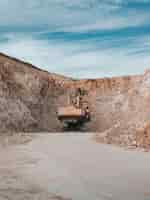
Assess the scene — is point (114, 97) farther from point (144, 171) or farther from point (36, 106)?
point (144, 171)

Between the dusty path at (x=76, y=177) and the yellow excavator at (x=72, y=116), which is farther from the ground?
the yellow excavator at (x=72, y=116)

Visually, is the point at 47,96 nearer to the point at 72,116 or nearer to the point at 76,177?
the point at 72,116

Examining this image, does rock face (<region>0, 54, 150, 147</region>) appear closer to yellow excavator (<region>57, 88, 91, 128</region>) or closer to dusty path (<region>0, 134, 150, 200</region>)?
yellow excavator (<region>57, 88, 91, 128</region>)

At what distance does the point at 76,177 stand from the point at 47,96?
44105 mm

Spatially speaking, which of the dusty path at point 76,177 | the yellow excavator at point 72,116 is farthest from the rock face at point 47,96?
the dusty path at point 76,177

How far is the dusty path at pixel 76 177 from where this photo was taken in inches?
332

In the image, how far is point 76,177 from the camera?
34.8 feet

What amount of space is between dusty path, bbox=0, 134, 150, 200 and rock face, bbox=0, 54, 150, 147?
18.8m

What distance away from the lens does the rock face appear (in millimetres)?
43750

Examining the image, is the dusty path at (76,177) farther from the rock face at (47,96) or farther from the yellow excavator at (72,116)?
the yellow excavator at (72,116)

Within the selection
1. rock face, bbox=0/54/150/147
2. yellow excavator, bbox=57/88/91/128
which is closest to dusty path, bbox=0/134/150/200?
rock face, bbox=0/54/150/147

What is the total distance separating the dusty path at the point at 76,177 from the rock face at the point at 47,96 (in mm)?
18842

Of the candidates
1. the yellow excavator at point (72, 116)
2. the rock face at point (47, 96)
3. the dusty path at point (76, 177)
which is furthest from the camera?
the yellow excavator at point (72, 116)

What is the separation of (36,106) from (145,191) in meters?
42.4
